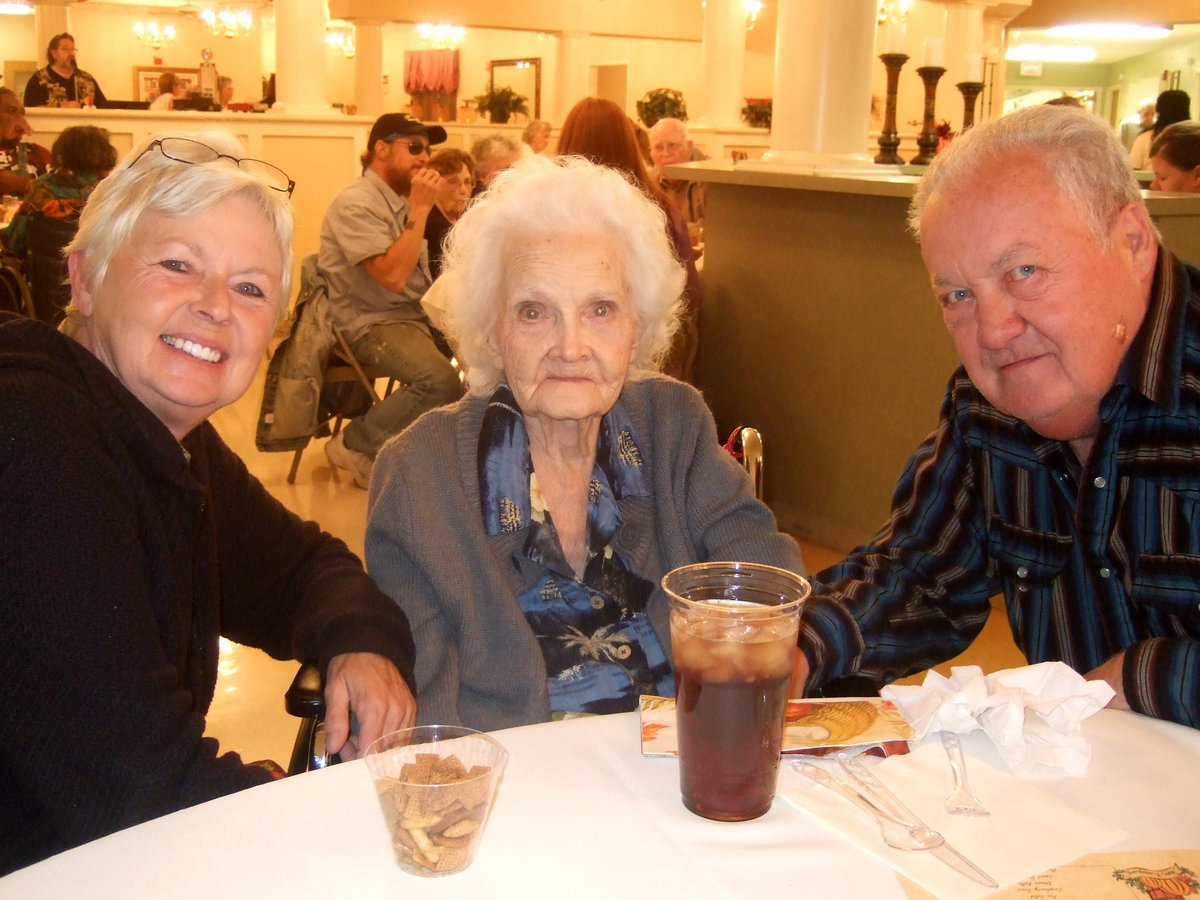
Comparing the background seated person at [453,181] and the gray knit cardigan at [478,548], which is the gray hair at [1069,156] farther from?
the background seated person at [453,181]

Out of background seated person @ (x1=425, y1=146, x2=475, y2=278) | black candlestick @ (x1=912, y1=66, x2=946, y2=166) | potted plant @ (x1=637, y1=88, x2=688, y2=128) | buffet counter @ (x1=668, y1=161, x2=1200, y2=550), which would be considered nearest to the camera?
buffet counter @ (x1=668, y1=161, x2=1200, y2=550)

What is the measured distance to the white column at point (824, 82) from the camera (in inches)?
193

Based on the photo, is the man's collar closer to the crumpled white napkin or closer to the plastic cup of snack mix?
the crumpled white napkin

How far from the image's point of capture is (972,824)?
3.19ft

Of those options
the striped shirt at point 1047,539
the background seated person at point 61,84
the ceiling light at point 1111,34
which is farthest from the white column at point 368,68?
the striped shirt at point 1047,539

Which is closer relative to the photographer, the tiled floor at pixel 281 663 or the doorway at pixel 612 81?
the tiled floor at pixel 281 663

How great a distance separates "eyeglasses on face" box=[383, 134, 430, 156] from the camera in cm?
495

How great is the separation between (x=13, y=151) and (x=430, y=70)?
43.0 feet

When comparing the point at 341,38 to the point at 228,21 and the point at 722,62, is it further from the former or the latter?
the point at 722,62

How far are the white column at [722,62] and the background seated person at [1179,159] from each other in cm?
753

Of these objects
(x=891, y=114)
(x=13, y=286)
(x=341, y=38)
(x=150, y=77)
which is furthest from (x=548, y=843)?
(x=150, y=77)

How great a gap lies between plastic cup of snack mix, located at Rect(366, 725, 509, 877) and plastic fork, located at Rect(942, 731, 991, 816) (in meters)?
0.40

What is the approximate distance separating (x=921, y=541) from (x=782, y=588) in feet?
2.26

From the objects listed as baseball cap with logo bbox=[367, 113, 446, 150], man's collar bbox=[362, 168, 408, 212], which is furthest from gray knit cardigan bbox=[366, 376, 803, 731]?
baseball cap with logo bbox=[367, 113, 446, 150]
